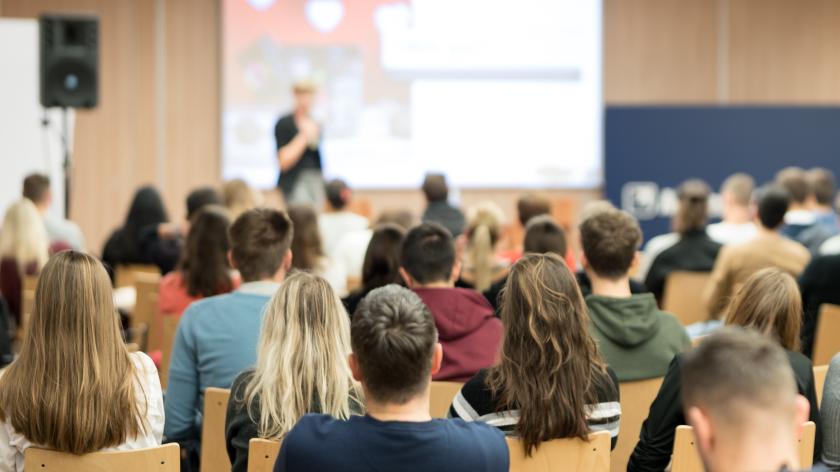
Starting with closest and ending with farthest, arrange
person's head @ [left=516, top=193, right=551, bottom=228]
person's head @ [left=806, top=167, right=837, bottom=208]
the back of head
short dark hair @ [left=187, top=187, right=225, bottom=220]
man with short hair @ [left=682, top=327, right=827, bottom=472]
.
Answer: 1. man with short hair @ [left=682, top=327, right=827, bottom=472]
2. short dark hair @ [left=187, top=187, right=225, bottom=220]
3. person's head @ [left=516, top=193, right=551, bottom=228]
4. the back of head
5. person's head @ [left=806, top=167, right=837, bottom=208]

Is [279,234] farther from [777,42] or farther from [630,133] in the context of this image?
[777,42]

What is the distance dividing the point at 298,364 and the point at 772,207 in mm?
3462

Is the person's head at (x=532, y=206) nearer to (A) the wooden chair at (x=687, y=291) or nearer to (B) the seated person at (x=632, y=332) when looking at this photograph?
(A) the wooden chair at (x=687, y=291)

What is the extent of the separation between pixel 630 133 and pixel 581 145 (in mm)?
496

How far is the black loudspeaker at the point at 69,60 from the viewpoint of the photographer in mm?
7012

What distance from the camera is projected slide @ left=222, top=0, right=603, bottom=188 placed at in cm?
1004

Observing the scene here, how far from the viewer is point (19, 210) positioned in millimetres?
5602

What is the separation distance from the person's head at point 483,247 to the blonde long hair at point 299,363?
2.58 meters

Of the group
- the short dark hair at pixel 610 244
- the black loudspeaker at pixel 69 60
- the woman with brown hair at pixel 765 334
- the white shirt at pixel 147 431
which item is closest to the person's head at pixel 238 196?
the black loudspeaker at pixel 69 60

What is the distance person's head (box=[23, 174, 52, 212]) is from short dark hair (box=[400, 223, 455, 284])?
3.47m

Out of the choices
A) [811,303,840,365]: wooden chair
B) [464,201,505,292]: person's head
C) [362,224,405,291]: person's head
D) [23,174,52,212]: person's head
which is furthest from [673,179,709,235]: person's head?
[23,174,52,212]: person's head

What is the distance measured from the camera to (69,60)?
7059 millimetres

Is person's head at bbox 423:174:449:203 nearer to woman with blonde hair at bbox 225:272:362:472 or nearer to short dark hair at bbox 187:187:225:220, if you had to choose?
short dark hair at bbox 187:187:225:220

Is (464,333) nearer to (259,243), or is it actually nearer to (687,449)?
(259,243)
